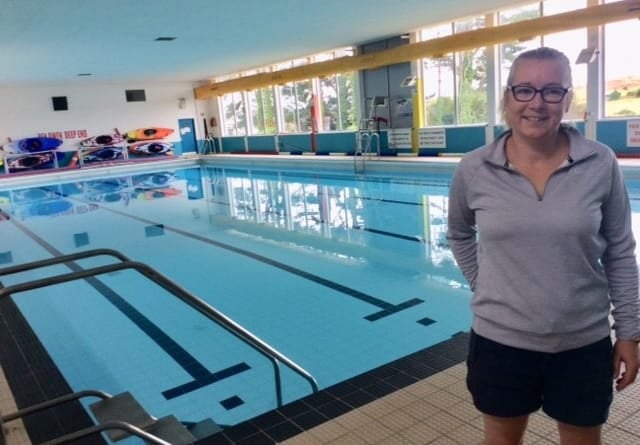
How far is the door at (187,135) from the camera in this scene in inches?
782

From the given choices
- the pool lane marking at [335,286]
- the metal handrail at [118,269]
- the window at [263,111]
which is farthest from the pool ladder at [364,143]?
the metal handrail at [118,269]

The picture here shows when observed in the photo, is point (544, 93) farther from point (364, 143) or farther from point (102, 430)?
point (364, 143)

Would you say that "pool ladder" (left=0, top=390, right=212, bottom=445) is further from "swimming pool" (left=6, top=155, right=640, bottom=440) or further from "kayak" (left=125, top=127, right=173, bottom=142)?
"kayak" (left=125, top=127, right=173, bottom=142)

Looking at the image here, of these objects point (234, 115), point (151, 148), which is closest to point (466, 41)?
point (234, 115)

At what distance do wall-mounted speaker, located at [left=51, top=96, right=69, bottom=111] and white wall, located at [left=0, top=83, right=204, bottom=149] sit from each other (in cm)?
10

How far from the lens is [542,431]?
1934mm

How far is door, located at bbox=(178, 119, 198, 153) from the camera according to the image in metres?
19.9

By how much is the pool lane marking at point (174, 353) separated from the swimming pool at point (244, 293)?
0.01 metres

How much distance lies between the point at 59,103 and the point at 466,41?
1309 centimetres

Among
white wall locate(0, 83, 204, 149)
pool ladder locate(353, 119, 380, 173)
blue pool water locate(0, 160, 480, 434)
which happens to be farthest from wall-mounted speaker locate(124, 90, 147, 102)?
blue pool water locate(0, 160, 480, 434)

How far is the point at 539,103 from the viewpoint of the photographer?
1089 mm

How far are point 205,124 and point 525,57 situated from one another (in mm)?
20025

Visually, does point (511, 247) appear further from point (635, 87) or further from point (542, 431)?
point (635, 87)

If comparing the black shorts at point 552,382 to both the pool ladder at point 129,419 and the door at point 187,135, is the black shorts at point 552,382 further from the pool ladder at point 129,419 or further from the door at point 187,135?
the door at point 187,135
